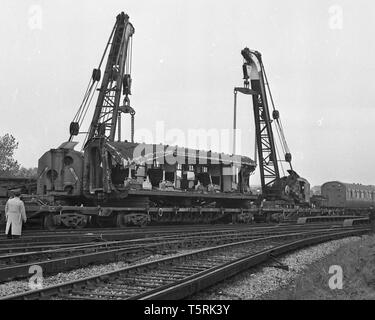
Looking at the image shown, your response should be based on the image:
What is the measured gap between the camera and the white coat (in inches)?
420

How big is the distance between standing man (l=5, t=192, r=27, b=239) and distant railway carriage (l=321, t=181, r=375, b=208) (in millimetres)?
26936

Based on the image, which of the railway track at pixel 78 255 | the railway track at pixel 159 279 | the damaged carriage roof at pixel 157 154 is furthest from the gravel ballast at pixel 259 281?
the damaged carriage roof at pixel 157 154

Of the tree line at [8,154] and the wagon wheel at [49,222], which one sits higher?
the tree line at [8,154]

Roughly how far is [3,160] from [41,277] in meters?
49.7

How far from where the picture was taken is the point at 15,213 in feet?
35.3

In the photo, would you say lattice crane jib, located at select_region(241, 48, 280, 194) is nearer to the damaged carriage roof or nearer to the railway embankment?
the damaged carriage roof

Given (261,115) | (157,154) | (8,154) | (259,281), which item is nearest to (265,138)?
(261,115)

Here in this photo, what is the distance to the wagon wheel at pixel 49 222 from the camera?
1534 centimetres

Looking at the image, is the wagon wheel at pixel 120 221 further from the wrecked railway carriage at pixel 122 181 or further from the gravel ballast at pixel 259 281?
the gravel ballast at pixel 259 281

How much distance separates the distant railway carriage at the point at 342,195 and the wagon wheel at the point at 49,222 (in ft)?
77.4

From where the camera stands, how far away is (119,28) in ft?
77.4
